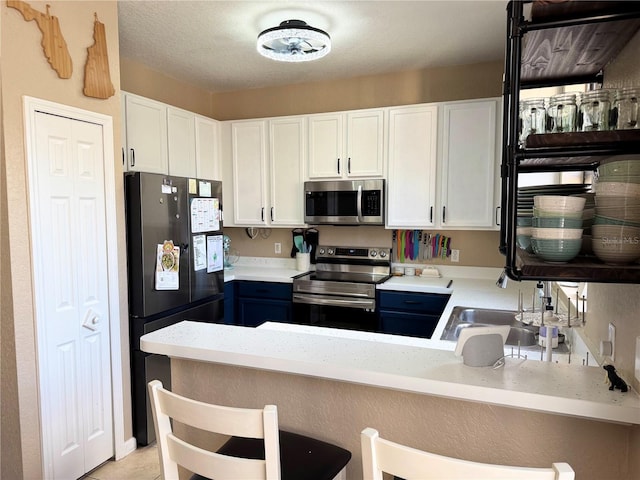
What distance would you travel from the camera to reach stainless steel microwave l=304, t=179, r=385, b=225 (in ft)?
11.7

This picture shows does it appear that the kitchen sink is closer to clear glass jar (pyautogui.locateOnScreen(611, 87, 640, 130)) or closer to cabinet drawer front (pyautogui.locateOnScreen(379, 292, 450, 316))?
cabinet drawer front (pyautogui.locateOnScreen(379, 292, 450, 316))

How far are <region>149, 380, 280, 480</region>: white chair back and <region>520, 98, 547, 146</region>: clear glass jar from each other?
2.95ft

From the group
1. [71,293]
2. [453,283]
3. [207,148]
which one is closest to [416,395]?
[71,293]

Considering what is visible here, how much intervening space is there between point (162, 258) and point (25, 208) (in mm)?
845

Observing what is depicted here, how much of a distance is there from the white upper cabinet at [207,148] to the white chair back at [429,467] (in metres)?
3.36

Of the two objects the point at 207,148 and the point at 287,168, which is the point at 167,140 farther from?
the point at 287,168

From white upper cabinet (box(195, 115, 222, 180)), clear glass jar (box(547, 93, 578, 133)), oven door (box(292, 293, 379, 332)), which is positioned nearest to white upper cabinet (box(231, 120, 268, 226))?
white upper cabinet (box(195, 115, 222, 180))

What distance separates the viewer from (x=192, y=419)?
1.03 m

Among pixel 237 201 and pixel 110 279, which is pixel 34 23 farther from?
pixel 237 201

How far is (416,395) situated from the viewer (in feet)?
4.15

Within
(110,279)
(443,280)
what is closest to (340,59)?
(443,280)

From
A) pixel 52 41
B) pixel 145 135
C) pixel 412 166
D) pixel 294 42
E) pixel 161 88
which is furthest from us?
pixel 161 88

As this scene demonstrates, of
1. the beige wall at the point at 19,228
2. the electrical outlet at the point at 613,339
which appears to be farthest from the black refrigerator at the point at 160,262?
the electrical outlet at the point at 613,339

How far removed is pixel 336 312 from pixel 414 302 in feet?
2.12
